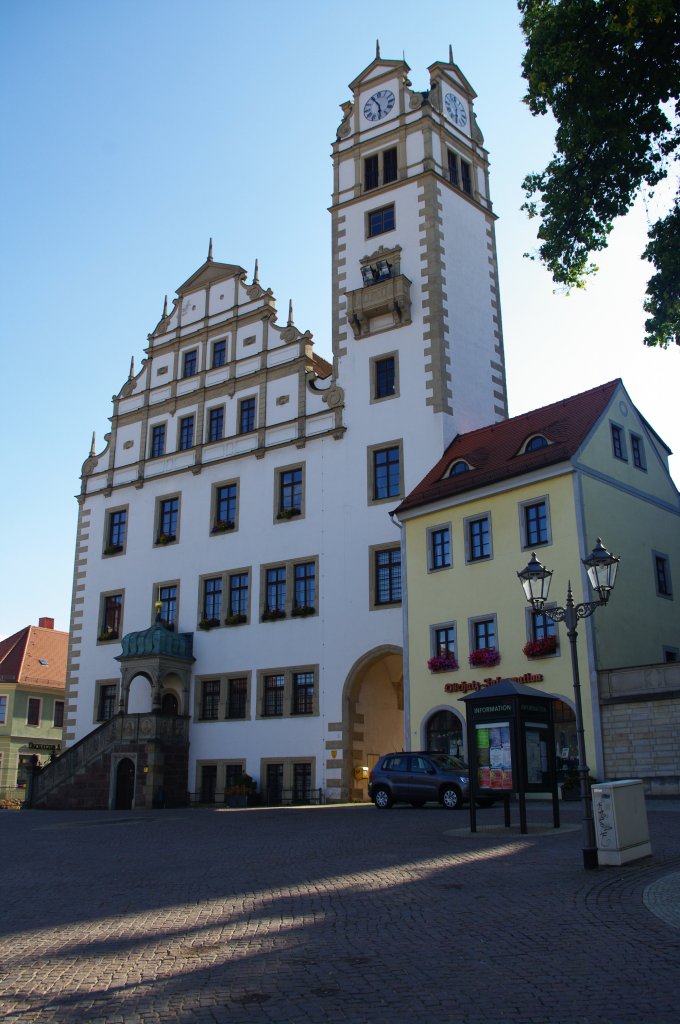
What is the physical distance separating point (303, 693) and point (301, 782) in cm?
303

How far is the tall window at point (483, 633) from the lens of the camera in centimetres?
2797

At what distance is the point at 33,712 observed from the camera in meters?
58.6

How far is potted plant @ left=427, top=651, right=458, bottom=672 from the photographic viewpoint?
2873 cm

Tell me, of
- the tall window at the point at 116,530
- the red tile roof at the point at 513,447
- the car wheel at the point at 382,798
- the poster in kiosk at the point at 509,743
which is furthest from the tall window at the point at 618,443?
the tall window at the point at 116,530

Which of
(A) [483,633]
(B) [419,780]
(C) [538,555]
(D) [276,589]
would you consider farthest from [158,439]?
(B) [419,780]

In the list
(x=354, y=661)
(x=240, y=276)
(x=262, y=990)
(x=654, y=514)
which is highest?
(x=240, y=276)

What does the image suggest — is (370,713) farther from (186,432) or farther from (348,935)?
(348,935)

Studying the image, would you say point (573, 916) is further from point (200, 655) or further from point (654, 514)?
point (200, 655)

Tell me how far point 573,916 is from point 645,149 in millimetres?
12822

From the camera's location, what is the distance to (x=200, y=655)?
37656 millimetres

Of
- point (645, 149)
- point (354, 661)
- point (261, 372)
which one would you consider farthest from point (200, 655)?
point (645, 149)

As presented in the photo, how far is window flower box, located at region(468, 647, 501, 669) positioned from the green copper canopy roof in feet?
44.8

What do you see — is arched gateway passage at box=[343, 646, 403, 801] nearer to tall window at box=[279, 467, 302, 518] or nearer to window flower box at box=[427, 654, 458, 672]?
window flower box at box=[427, 654, 458, 672]

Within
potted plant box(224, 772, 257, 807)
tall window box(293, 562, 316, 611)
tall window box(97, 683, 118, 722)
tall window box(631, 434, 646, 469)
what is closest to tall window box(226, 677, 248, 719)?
potted plant box(224, 772, 257, 807)
